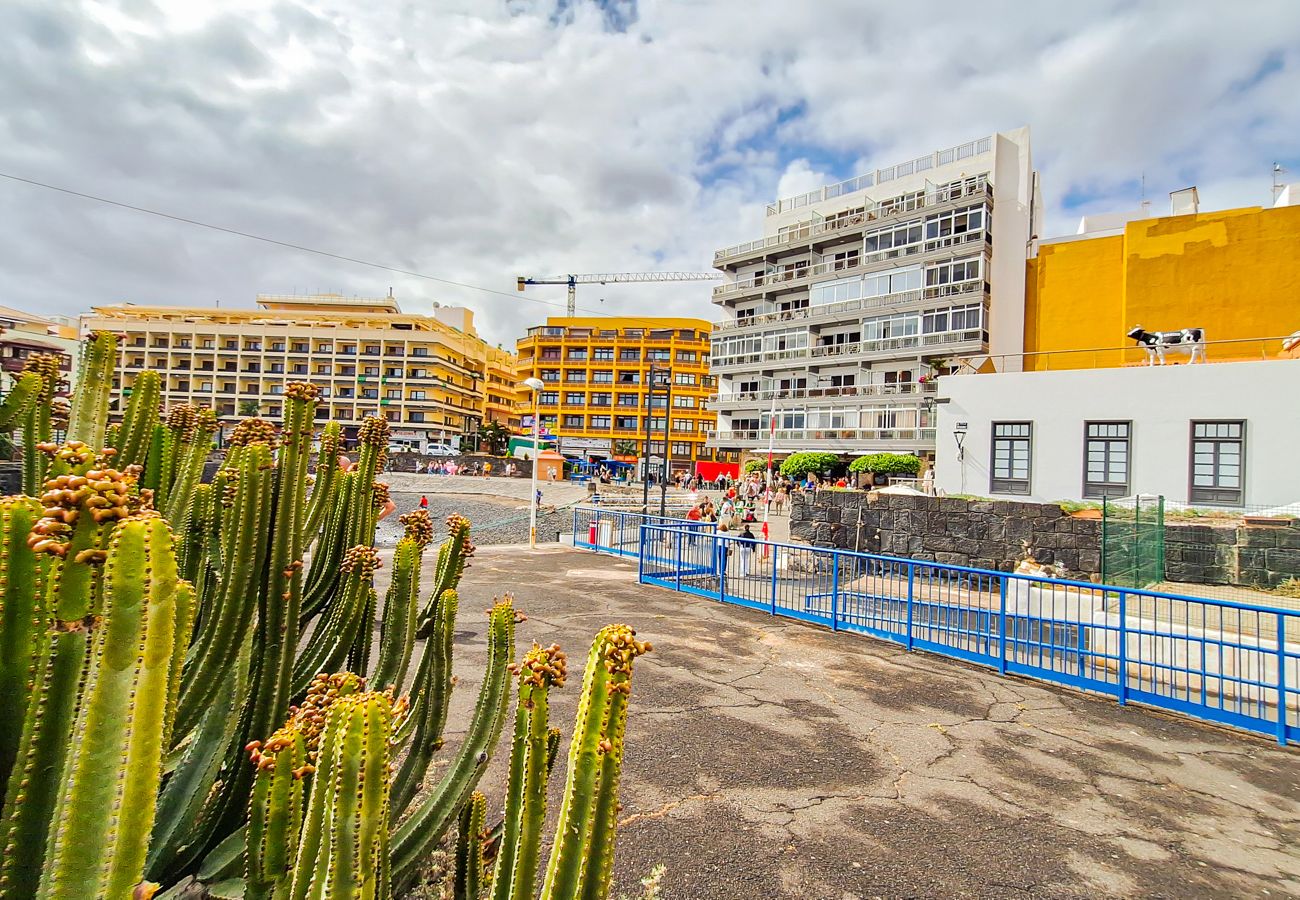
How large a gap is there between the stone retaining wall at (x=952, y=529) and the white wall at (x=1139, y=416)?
Answer: 193 cm

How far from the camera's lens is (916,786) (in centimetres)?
501

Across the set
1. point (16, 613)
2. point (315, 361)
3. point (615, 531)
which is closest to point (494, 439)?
point (315, 361)

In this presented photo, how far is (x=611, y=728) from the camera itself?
1.98 metres

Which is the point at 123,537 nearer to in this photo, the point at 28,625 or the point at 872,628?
A: the point at 28,625

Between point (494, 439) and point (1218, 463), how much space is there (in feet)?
215

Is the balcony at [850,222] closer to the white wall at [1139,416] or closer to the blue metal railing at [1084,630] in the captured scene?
the white wall at [1139,416]

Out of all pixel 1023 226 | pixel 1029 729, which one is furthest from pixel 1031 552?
pixel 1023 226

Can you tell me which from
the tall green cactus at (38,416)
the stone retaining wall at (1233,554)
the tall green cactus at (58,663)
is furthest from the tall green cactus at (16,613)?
the stone retaining wall at (1233,554)

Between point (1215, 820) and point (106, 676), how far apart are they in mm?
6512

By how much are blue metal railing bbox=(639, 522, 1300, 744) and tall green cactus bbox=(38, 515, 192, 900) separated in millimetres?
8080

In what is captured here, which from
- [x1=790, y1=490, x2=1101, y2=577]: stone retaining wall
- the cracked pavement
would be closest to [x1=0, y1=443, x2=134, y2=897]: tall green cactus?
the cracked pavement

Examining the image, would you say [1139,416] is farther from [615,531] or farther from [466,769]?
[466,769]

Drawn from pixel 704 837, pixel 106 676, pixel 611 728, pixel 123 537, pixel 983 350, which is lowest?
pixel 704 837

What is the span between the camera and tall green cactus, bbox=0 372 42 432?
10.8 feet
